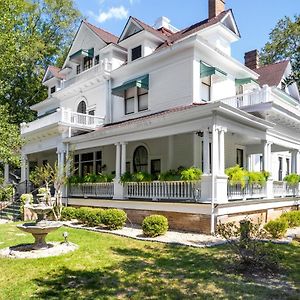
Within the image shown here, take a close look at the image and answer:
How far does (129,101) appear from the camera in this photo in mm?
20922

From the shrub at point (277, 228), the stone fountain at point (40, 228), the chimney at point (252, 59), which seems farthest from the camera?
the chimney at point (252, 59)

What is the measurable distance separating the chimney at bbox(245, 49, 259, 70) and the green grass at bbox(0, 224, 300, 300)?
1894 centimetres

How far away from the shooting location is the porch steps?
62.3 feet

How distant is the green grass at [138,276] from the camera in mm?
6496

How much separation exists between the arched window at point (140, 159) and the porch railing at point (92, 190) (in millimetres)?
2756

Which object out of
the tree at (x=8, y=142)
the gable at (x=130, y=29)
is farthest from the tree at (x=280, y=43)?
the tree at (x=8, y=142)

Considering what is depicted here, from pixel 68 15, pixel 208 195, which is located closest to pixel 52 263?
pixel 208 195

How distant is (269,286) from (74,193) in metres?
15.0

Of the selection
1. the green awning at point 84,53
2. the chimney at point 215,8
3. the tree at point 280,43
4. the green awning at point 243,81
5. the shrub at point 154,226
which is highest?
the tree at point 280,43

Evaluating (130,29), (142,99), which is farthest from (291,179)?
(130,29)

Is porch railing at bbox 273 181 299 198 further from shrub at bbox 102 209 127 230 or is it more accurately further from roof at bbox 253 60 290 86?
shrub at bbox 102 209 127 230

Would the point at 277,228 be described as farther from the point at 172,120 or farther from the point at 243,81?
the point at 243,81

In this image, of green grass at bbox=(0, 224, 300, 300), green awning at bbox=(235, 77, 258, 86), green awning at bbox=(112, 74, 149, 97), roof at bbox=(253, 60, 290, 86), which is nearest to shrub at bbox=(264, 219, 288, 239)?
green grass at bbox=(0, 224, 300, 300)

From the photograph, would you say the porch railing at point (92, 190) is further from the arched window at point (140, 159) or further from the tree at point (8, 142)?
the tree at point (8, 142)
